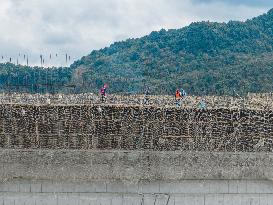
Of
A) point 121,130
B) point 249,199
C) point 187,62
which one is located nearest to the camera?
point 249,199

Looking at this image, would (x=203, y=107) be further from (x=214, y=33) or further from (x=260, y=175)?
(x=214, y=33)

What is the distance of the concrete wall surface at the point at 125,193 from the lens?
11125 mm

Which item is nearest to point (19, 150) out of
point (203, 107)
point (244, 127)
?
point (203, 107)

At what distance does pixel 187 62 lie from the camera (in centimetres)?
3719

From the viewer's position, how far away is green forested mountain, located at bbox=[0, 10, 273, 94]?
29000mm

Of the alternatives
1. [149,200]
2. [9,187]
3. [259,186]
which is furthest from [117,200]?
[259,186]

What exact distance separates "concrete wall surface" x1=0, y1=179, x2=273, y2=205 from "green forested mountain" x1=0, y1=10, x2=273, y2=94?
50.5ft

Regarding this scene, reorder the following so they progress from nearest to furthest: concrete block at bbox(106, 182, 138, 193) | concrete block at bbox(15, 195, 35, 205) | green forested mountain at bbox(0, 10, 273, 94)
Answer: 1. concrete block at bbox(15, 195, 35, 205)
2. concrete block at bbox(106, 182, 138, 193)
3. green forested mountain at bbox(0, 10, 273, 94)

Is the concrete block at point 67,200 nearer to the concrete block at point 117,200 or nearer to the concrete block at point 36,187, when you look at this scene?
the concrete block at point 36,187

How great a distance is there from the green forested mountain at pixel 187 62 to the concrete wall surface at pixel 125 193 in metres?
15.4

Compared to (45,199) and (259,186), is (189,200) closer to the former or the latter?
(259,186)

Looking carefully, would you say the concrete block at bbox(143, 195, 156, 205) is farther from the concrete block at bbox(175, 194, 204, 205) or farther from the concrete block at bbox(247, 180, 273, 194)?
the concrete block at bbox(247, 180, 273, 194)

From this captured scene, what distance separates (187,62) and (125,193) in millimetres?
26601

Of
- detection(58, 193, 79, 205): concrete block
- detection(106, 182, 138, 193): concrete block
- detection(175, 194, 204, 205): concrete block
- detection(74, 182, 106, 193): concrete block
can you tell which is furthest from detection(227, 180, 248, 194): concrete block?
detection(58, 193, 79, 205): concrete block
